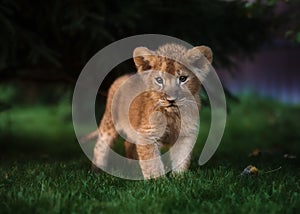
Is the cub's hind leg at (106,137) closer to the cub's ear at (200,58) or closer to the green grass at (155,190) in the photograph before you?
the green grass at (155,190)

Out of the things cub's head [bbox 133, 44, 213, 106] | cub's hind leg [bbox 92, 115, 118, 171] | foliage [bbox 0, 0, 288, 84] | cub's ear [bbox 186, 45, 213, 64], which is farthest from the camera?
foliage [bbox 0, 0, 288, 84]

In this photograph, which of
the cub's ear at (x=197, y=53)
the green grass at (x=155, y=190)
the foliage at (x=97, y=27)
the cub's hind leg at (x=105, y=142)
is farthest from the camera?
the foliage at (x=97, y=27)

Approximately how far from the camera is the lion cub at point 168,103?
15.3 feet

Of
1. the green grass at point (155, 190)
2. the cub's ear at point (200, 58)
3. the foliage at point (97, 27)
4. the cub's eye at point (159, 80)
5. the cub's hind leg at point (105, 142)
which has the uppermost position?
the foliage at point (97, 27)

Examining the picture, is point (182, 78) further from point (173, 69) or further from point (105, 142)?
point (105, 142)

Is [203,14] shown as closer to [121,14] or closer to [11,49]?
[121,14]

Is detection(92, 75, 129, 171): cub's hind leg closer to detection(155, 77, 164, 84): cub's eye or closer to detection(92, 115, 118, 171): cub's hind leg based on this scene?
detection(92, 115, 118, 171): cub's hind leg

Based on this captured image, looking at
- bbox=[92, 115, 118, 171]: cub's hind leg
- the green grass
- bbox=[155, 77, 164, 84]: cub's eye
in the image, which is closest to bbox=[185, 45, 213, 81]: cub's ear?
bbox=[155, 77, 164, 84]: cub's eye

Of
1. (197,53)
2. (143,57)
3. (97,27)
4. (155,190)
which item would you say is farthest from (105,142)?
(155,190)

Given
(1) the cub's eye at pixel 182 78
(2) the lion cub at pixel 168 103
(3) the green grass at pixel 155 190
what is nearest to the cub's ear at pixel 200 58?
(2) the lion cub at pixel 168 103

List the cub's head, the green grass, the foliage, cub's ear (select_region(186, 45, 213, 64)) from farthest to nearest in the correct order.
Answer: the foliage < cub's ear (select_region(186, 45, 213, 64)) < the cub's head < the green grass

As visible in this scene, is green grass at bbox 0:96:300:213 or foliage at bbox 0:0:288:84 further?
foliage at bbox 0:0:288:84

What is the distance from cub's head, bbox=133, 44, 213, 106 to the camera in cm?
460

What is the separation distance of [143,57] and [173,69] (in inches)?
15.4
